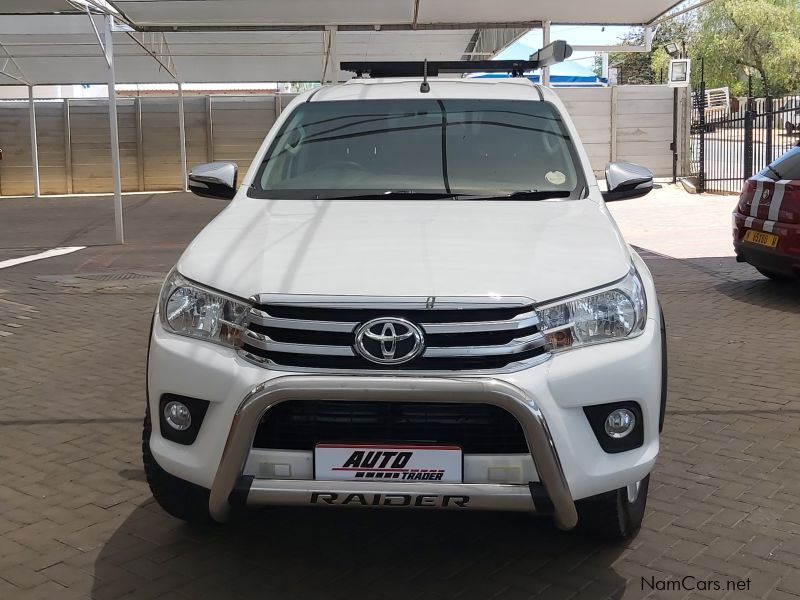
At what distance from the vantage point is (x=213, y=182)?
492 cm

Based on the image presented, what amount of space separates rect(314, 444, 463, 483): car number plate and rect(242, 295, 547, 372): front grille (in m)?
0.25

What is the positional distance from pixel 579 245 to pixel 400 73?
3009 mm

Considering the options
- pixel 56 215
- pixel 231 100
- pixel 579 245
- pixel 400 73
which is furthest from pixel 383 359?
pixel 231 100

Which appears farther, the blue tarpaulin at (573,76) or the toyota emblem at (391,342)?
the blue tarpaulin at (573,76)

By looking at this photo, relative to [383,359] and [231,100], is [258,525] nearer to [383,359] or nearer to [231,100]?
[383,359]

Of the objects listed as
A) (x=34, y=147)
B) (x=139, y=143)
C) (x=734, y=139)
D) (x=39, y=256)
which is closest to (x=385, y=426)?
(x=39, y=256)

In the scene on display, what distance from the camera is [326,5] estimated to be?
1494 cm

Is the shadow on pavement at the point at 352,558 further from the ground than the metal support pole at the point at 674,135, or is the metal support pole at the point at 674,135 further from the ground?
the metal support pole at the point at 674,135

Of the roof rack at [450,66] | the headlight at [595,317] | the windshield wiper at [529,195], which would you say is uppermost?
the roof rack at [450,66]

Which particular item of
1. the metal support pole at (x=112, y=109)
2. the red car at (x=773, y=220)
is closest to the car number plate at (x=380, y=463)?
the red car at (x=773, y=220)

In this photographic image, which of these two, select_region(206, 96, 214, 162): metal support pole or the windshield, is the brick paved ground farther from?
select_region(206, 96, 214, 162): metal support pole

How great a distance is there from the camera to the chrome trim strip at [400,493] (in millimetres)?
3021

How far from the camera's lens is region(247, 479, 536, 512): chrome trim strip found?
3.02m

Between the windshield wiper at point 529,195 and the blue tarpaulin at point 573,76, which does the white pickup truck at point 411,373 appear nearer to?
the windshield wiper at point 529,195
